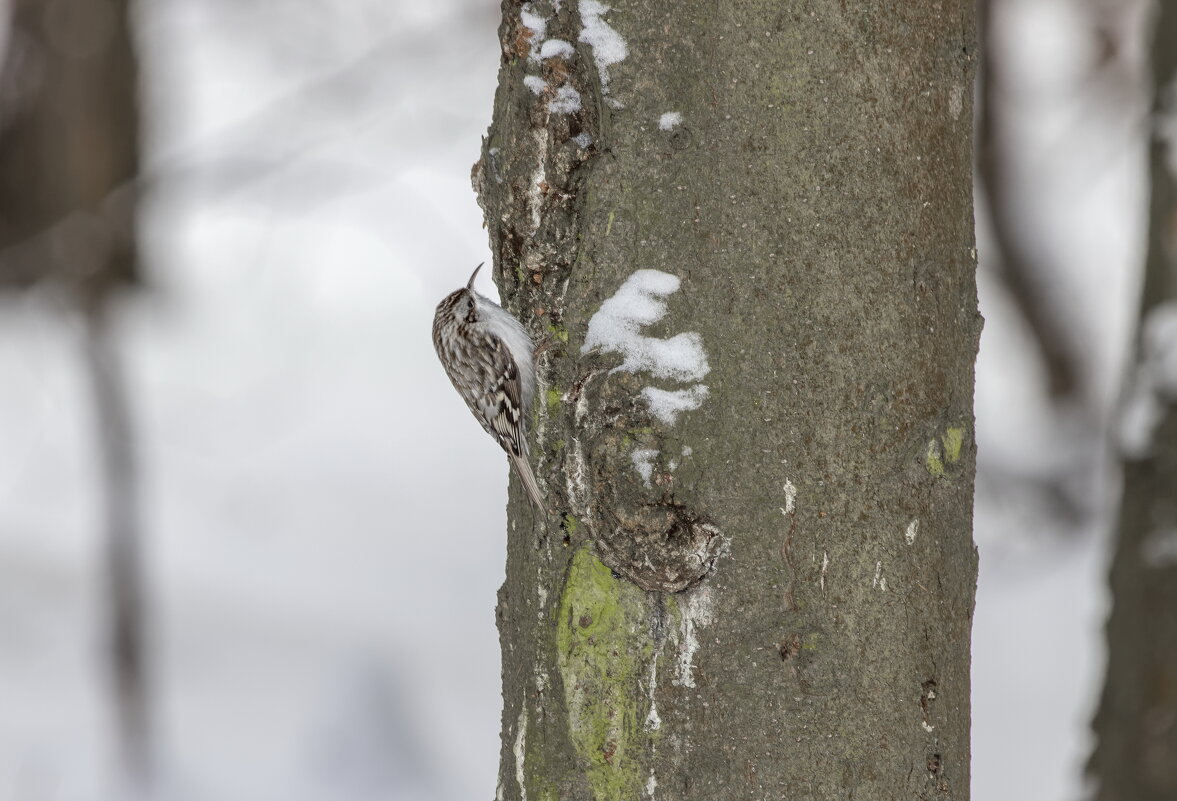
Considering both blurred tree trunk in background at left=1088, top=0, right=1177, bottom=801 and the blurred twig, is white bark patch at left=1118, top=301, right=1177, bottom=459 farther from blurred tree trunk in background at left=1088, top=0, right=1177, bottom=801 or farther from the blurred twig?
the blurred twig

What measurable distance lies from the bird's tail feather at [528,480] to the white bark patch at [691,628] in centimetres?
21

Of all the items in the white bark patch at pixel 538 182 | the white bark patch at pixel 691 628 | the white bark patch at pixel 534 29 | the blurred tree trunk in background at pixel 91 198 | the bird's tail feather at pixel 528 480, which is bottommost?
the white bark patch at pixel 691 628

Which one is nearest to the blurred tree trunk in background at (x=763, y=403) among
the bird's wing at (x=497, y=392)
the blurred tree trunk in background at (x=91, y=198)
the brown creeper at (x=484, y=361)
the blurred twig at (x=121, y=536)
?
the brown creeper at (x=484, y=361)

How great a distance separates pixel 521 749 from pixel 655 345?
1.61 ft

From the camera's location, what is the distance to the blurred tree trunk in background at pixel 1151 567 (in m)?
2.66

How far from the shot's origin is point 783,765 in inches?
47.6

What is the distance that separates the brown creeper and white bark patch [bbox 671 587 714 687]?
55 centimetres

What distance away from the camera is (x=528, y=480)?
1359mm

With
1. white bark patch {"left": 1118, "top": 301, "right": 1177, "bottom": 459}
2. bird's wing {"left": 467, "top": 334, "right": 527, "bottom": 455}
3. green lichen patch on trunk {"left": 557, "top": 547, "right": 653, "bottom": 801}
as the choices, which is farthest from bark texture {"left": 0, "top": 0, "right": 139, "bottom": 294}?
green lichen patch on trunk {"left": 557, "top": 547, "right": 653, "bottom": 801}

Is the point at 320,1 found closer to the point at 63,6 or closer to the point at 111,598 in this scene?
the point at 63,6

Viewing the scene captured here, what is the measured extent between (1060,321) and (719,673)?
5.98 m

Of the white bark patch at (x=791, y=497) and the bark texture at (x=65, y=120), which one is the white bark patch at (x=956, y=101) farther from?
the bark texture at (x=65, y=120)

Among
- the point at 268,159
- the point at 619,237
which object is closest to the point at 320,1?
the point at 268,159

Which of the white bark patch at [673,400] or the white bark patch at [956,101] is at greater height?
the white bark patch at [956,101]
